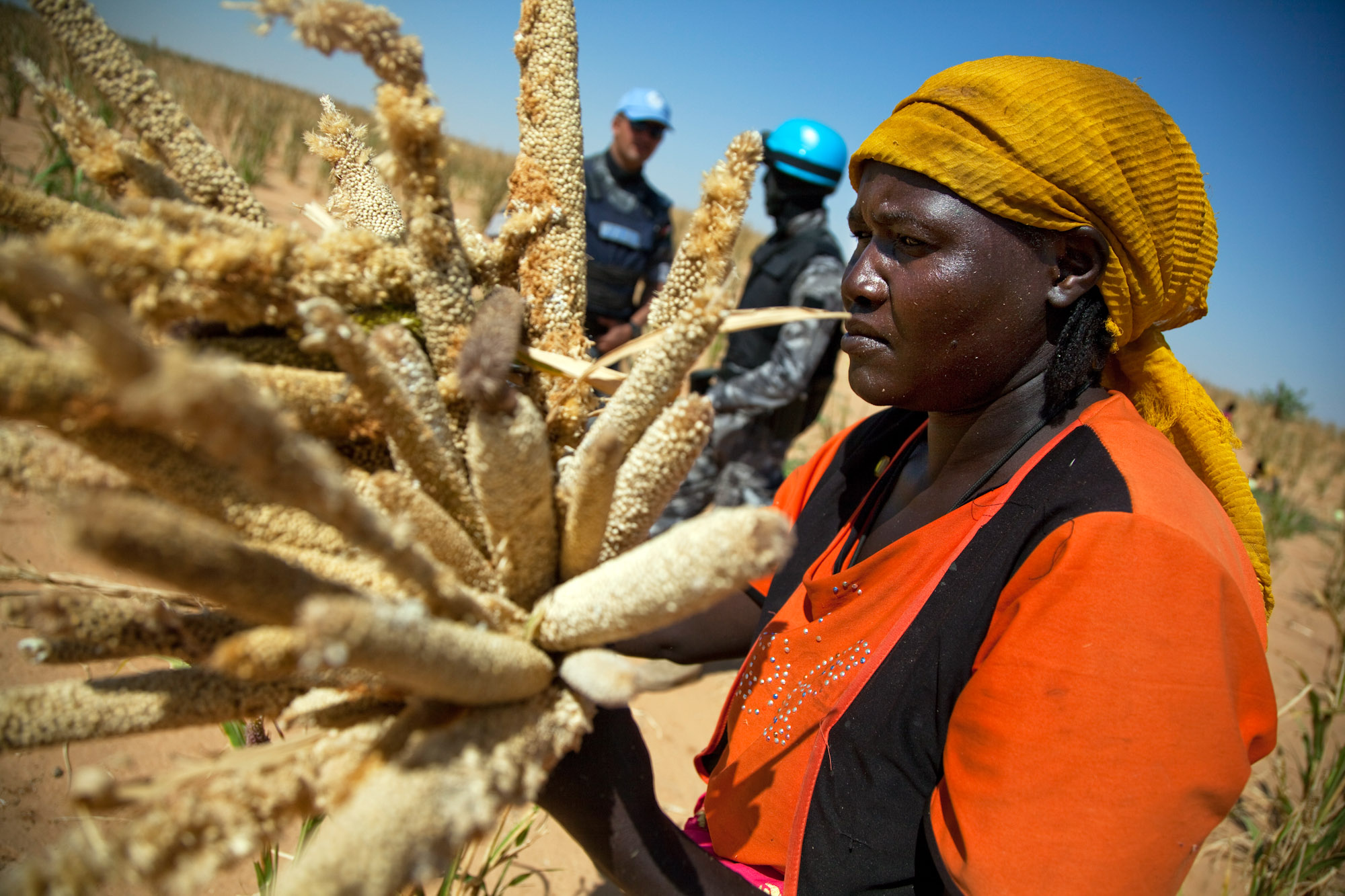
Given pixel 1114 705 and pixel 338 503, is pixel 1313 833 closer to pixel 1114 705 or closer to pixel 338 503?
pixel 1114 705

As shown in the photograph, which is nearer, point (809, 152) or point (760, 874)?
point (760, 874)

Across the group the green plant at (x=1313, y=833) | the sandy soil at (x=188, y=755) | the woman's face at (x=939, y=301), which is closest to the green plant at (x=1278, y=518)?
the sandy soil at (x=188, y=755)

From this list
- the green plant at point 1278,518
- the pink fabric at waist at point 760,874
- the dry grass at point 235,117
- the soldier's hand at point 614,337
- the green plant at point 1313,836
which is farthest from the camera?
the dry grass at point 235,117

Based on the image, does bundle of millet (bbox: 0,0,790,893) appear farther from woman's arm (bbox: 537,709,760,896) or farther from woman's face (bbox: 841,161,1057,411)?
woman's face (bbox: 841,161,1057,411)

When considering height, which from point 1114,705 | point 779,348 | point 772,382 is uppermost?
point 779,348

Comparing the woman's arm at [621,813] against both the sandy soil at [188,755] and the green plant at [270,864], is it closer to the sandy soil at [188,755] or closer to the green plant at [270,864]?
the sandy soil at [188,755]

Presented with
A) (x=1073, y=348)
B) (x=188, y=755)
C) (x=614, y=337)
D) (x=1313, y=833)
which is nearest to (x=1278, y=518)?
(x=1313, y=833)

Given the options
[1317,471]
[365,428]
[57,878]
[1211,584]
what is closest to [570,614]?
[365,428]

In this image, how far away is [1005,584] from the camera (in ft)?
3.21

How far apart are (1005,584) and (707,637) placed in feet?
2.32

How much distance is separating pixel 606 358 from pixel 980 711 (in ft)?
2.23

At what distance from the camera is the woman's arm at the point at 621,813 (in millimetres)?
901

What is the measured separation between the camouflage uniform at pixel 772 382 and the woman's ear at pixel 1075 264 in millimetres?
2371

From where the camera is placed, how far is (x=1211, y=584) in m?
0.81
